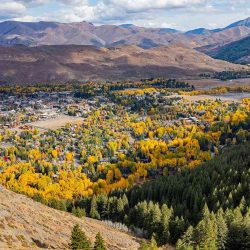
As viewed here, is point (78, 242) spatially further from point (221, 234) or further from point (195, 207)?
point (195, 207)

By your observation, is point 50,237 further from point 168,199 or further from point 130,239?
point 168,199

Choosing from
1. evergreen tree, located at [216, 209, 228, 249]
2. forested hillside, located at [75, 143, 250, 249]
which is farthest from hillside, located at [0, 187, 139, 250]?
evergreen tree, located at [216, 209, 228, 249]

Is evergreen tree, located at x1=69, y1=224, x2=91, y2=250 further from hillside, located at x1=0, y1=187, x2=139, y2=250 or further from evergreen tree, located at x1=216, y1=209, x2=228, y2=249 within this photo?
evergreen tree, located at x1=216, y1=209, x2=228, y2=249

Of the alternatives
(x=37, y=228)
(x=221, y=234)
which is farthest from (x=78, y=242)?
(x=221, y=234)

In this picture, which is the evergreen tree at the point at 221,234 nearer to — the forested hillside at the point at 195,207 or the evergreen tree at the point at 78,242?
the forested hillside at the point at 195,207

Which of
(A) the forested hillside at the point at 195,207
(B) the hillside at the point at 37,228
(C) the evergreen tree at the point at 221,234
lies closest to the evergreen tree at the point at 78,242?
(B) the hillside at the point at 37,228

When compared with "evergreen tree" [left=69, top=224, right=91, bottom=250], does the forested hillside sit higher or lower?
lower

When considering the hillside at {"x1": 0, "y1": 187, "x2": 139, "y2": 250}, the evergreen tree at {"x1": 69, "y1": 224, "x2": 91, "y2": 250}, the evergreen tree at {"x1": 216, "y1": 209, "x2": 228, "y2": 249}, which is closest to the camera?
the evergreen tree at {"x1": 69, "y1": 224, "x2": 91, "y2": 250}

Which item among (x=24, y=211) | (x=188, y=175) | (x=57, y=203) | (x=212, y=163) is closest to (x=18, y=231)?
(x=24, y=211)
